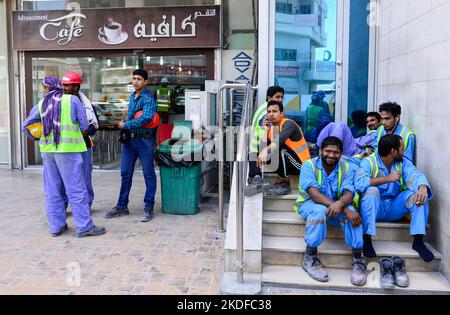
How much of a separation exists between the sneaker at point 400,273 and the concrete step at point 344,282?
1.5 inches

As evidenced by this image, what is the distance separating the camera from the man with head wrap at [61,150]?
15.6 ft

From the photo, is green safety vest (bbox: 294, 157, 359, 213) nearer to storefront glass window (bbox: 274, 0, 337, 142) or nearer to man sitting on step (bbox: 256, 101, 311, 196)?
man sitting on step (bbox: 256, 101, 311, 196)

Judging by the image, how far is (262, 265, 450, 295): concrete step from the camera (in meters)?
3.67

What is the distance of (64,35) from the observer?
28.6 ft

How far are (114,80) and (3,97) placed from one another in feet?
7.25

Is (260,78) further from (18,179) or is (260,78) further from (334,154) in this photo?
(18,179)

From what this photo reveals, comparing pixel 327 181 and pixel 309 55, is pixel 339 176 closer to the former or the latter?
pixel 327 181

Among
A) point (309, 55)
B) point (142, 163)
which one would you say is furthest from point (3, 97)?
point (309, 55)

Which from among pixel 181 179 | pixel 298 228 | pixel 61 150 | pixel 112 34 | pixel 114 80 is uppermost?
pixel 112 34

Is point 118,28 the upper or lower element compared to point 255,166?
upper

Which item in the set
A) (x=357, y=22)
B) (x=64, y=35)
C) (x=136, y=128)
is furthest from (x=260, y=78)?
(x=64, y=35)

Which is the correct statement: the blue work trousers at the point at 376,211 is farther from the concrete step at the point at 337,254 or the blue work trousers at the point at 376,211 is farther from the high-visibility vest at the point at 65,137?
the high-visibility vest at the point at 65,137

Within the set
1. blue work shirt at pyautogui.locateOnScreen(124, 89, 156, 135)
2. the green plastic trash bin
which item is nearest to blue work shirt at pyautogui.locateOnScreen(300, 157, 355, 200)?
the green plastic trash bin

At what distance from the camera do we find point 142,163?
18.4ft
